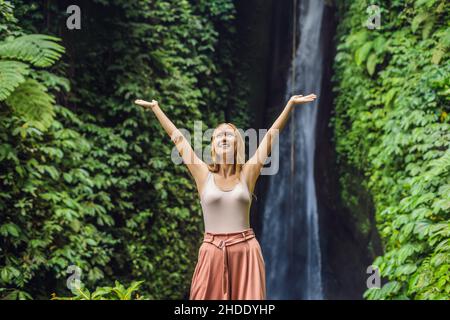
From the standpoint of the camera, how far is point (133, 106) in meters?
10.7

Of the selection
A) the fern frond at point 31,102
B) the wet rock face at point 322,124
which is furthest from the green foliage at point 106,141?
the wet rock face at point 322,124

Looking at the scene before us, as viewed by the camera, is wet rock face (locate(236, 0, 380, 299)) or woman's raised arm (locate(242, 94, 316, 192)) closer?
woman's raised arm (locate(242, 94, 316, 192))

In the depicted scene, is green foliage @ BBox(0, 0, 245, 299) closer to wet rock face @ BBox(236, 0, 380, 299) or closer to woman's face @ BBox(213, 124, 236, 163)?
wet rock face @ BBox(236, 0, 380, 299)

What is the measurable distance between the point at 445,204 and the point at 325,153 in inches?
270

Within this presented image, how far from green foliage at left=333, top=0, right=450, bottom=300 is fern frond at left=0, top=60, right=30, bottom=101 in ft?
14.2

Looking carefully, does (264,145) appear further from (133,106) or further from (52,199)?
(133,106)

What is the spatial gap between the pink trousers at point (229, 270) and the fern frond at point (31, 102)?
379 centimetres

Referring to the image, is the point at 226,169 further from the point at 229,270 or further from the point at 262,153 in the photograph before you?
the point at 229,270

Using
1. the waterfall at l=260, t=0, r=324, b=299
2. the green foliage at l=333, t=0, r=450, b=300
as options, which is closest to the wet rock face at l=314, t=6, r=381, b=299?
the waterfall at l=260, t=0, r=324, b=299

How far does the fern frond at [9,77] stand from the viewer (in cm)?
673

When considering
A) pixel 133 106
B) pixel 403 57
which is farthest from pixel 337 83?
pixel 133 106

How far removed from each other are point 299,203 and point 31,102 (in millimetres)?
7788

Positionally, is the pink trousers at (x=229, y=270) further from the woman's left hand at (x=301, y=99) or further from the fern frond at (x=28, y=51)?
the fern frond at (x=28, y=51)

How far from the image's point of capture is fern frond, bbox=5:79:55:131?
728 cm
